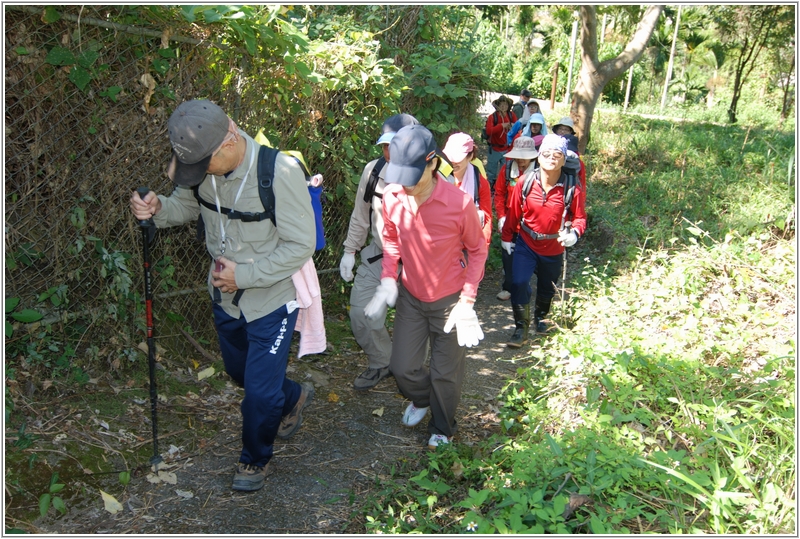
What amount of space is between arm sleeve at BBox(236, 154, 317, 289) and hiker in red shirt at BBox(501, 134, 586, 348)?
120 inches

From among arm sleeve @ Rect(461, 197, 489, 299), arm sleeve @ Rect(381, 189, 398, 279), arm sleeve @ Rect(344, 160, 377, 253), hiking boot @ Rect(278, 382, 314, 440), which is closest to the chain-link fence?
arm sleeve @ Rect(344, 160, 377, 253)

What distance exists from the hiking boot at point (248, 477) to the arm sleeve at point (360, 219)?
1888 mm

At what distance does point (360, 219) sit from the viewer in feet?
16.0

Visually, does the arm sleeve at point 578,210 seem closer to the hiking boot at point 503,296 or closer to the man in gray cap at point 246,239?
the hiking boot at point 503,296

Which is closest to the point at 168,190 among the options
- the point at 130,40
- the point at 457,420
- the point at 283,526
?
the point at 130,40

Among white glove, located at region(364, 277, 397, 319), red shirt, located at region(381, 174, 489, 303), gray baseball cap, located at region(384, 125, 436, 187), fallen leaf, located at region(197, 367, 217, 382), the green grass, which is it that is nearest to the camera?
the green grass

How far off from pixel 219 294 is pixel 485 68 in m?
5.48

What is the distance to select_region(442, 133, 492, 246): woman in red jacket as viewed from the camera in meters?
5.25

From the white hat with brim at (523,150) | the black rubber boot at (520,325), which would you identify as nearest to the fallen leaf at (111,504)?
the black rubber boot at (520,325)

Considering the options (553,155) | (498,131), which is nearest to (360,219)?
(553,155)

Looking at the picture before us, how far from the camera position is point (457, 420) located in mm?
4738

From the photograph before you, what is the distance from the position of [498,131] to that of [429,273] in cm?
736

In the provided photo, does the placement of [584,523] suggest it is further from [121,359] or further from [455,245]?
[121,359]

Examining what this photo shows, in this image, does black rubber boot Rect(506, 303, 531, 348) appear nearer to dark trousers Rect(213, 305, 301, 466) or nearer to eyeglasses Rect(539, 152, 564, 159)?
eyeglasses Rect(539, 152, 564, 159)
